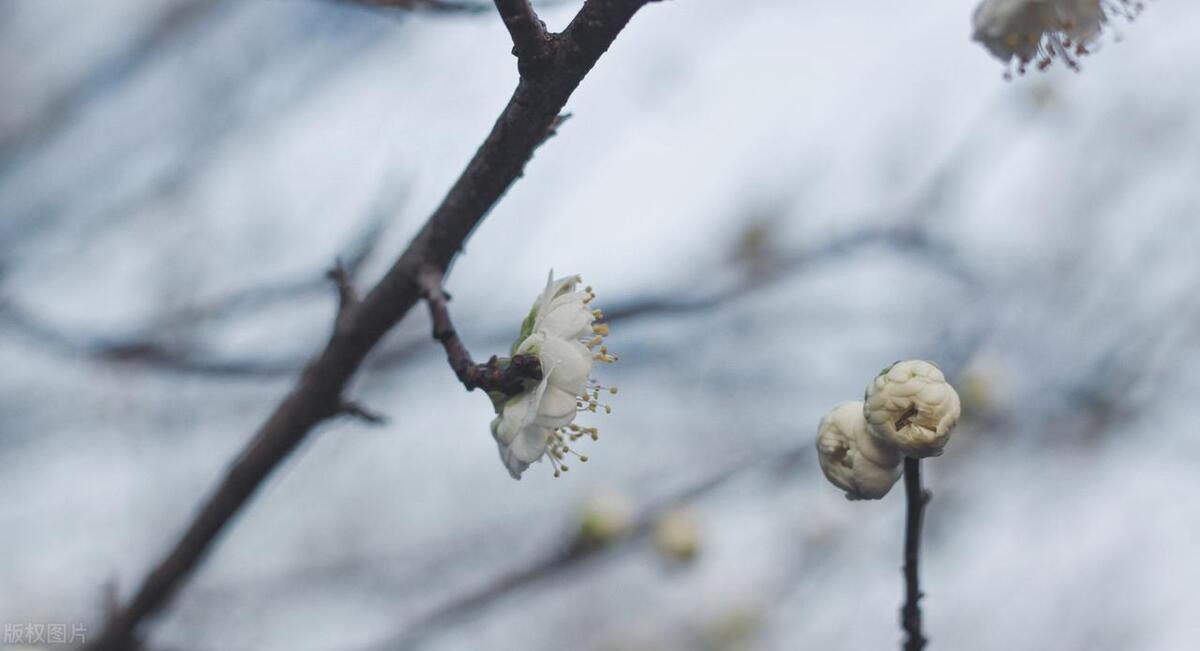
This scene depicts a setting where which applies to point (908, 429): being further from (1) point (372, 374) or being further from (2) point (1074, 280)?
(2) point (1074, 280)

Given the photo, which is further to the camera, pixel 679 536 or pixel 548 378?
pixel 679 536

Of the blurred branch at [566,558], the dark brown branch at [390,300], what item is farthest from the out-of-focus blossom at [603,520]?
the dark brown branch at [390,300]

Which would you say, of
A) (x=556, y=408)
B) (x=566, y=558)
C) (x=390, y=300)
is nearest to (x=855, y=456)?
(x=556, y=408)

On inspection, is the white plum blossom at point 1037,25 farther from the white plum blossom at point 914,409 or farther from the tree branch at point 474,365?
the tree branch at point 474,365

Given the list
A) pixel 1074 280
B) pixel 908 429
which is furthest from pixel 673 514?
pixel 1074 280

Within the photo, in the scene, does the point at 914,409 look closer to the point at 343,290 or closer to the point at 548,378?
the point at 548,378

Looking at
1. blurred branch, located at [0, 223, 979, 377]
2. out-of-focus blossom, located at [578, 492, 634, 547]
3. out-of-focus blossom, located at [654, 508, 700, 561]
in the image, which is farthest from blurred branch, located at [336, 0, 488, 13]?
out-of-focus blossom, located at [654, 508, 700, 561]
